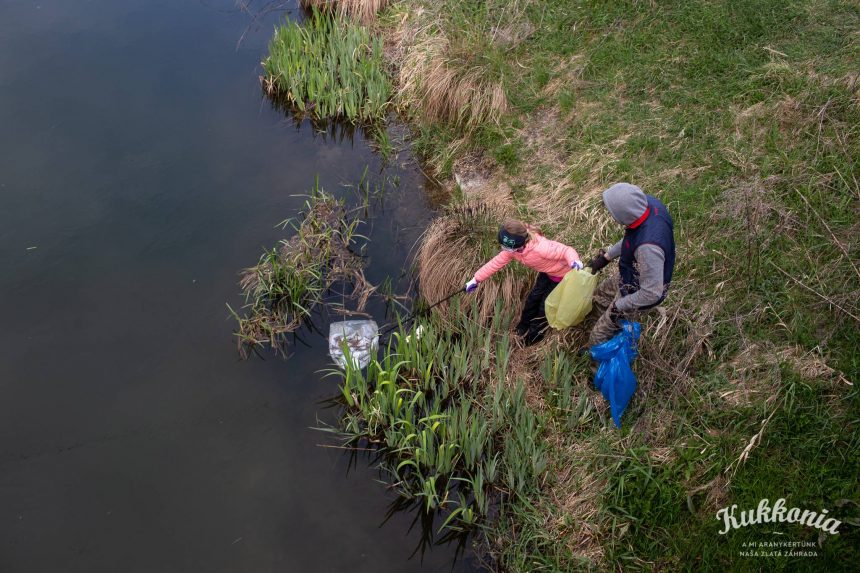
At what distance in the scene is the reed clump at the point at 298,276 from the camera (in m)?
6.25

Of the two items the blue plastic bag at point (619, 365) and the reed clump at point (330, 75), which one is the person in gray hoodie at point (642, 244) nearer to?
the blue plastic bag at point (619, 365)

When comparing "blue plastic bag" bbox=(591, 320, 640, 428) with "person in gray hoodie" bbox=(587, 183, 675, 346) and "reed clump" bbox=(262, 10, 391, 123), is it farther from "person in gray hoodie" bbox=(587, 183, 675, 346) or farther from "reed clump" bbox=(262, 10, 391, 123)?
"reed clump" bbox=(262, 10, 391, 123)

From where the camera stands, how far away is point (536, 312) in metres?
5.72

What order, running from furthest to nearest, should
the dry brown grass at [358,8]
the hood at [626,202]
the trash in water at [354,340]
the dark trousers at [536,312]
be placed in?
the dry brown grass at [358,8] < the trash in water at [354,340] < the dark trousers at [536,312] < the hood at [626,202]

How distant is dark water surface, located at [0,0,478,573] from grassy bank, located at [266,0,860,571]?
70 cm

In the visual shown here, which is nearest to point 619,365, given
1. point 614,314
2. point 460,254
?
point 614,314

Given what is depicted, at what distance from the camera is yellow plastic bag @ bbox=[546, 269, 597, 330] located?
5.05 m

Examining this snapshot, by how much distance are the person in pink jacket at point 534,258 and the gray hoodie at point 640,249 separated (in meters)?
0.71

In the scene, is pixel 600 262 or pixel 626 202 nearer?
pixel 626 202

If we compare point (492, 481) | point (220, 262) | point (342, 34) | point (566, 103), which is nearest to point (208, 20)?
point (342, 34)

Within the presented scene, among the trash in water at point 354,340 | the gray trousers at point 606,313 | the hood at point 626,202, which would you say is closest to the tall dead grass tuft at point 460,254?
the trash in water at point 354,340

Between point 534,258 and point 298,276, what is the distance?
2240 mm

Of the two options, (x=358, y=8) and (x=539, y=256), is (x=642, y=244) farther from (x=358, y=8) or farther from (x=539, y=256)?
(x=358, y=8)

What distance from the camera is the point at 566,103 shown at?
7.48 meters
